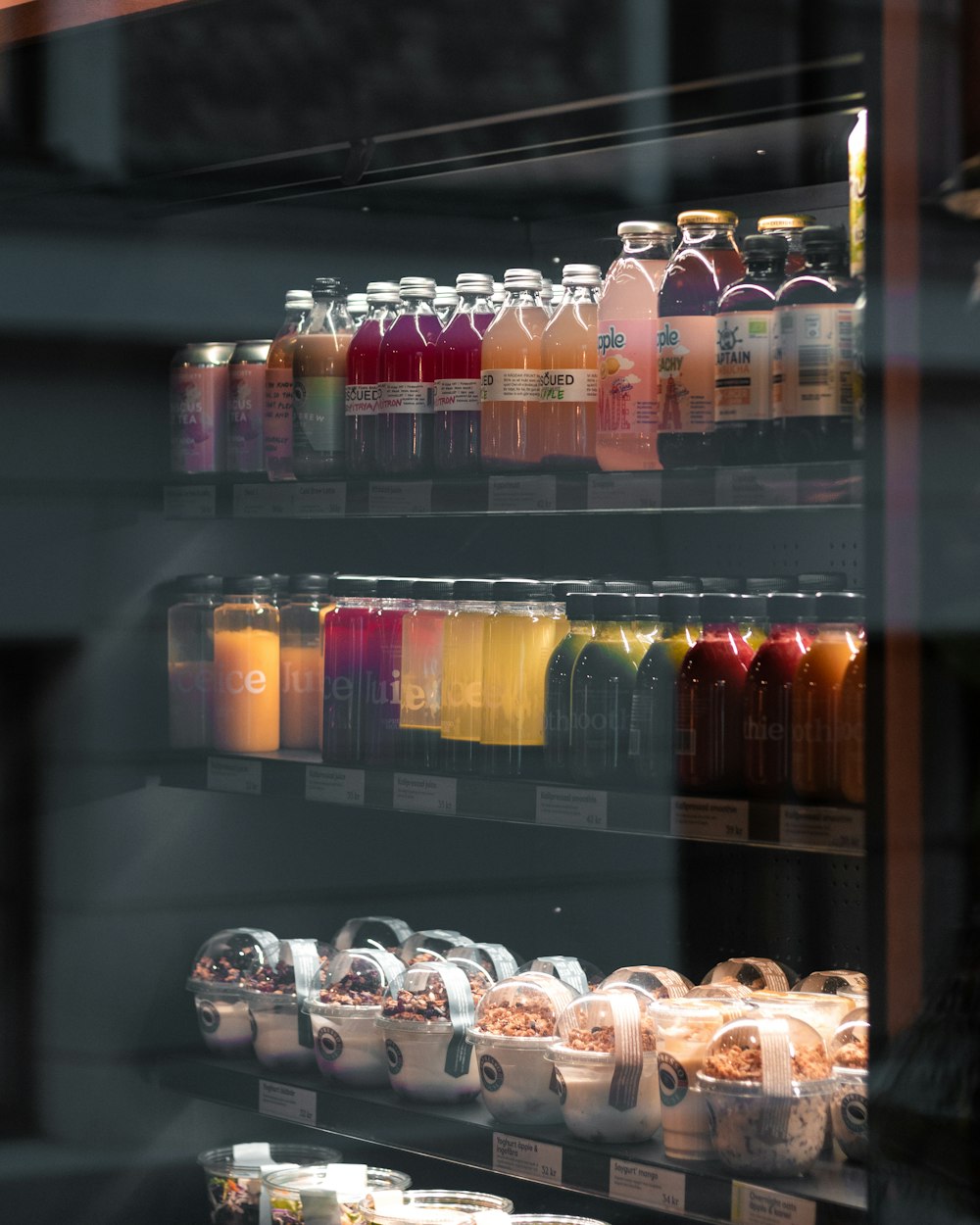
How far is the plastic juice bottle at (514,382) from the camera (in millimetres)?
1960

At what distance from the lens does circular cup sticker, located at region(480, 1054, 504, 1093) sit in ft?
6.16

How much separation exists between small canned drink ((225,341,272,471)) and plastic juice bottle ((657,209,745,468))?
75cm

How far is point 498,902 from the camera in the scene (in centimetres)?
244

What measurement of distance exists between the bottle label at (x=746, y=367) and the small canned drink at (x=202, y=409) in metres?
0.95

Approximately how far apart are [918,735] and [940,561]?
0.50 feet

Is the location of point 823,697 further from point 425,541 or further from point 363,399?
point 425,541

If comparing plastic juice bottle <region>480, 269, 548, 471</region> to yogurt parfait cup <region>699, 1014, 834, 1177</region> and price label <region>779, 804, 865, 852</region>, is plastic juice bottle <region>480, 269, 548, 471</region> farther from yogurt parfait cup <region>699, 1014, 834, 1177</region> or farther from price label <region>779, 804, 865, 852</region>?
yogurt parfait cup <region>699, 1014, 834, 1177</region>

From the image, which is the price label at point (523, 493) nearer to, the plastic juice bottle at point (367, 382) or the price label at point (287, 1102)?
the plastic juice bottle at point (367, 382)

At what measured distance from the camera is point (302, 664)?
7.68ft

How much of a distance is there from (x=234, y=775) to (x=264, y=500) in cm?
40

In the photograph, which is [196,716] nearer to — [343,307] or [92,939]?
[92,939]

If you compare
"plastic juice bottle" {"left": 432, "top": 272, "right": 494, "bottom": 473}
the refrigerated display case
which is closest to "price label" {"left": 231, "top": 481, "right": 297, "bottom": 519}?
the refrigerated display case

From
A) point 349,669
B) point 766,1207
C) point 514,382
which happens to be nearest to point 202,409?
point 349,669

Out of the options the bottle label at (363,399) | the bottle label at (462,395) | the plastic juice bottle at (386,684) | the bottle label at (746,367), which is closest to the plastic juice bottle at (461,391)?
the bottle label at (462,395)
